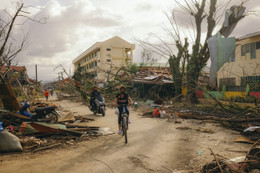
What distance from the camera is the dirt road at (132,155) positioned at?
3.91 meters

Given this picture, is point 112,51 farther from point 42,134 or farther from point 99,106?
point 42,134

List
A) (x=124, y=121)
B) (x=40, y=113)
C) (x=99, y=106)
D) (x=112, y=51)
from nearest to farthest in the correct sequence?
(x=124, y=121)
(x=40, y=113)
(x=99, y=106)
(x=112, y=51)

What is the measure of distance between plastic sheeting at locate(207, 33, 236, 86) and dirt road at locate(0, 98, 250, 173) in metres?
5.02

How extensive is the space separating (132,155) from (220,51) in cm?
834

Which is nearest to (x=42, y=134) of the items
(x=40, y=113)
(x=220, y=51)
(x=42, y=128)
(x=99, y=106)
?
(x=42, y=128)

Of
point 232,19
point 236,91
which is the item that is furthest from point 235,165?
point 236,91

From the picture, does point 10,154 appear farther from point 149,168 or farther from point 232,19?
point 232,19

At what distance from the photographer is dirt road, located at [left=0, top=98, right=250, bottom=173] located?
154 inches

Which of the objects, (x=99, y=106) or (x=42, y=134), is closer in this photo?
(x=42, y=134)

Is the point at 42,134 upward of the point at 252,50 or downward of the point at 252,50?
downward

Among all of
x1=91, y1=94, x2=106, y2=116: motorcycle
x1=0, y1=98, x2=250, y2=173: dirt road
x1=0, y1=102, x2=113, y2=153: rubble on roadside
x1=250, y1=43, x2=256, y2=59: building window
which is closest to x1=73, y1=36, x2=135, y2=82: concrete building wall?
x1=250, y1=43, x2=256, y2=59: building window

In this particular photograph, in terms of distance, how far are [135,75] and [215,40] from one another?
1128 cm

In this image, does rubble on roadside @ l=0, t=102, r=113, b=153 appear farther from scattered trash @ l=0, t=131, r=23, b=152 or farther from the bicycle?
the bicycle

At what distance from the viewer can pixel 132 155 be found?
459cm
